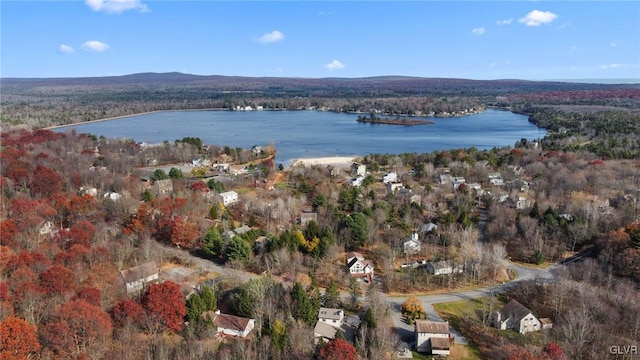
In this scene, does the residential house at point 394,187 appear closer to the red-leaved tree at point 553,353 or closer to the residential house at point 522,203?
the residential house at point 522,203

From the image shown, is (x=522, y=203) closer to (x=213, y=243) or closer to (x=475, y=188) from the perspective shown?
(x=475, y=188)

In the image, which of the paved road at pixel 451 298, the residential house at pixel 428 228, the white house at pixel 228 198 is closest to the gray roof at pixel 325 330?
the paved road at pixel 451 298

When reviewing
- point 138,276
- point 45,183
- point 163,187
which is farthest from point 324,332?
point 45,183

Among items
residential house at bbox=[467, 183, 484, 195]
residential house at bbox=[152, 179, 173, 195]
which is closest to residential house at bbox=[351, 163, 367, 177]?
residential house at bbox=[467, 183, 484, 195]

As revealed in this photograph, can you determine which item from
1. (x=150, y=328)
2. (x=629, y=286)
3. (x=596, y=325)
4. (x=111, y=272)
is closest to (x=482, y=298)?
(x=596, y=325)

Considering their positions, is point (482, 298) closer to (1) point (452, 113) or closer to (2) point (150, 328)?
(2) point (150, 328)

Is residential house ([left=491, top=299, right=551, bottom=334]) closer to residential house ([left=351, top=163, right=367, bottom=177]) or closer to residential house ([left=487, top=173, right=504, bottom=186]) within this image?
residential house ([left=487, top=173, right=504, bottom=186])
